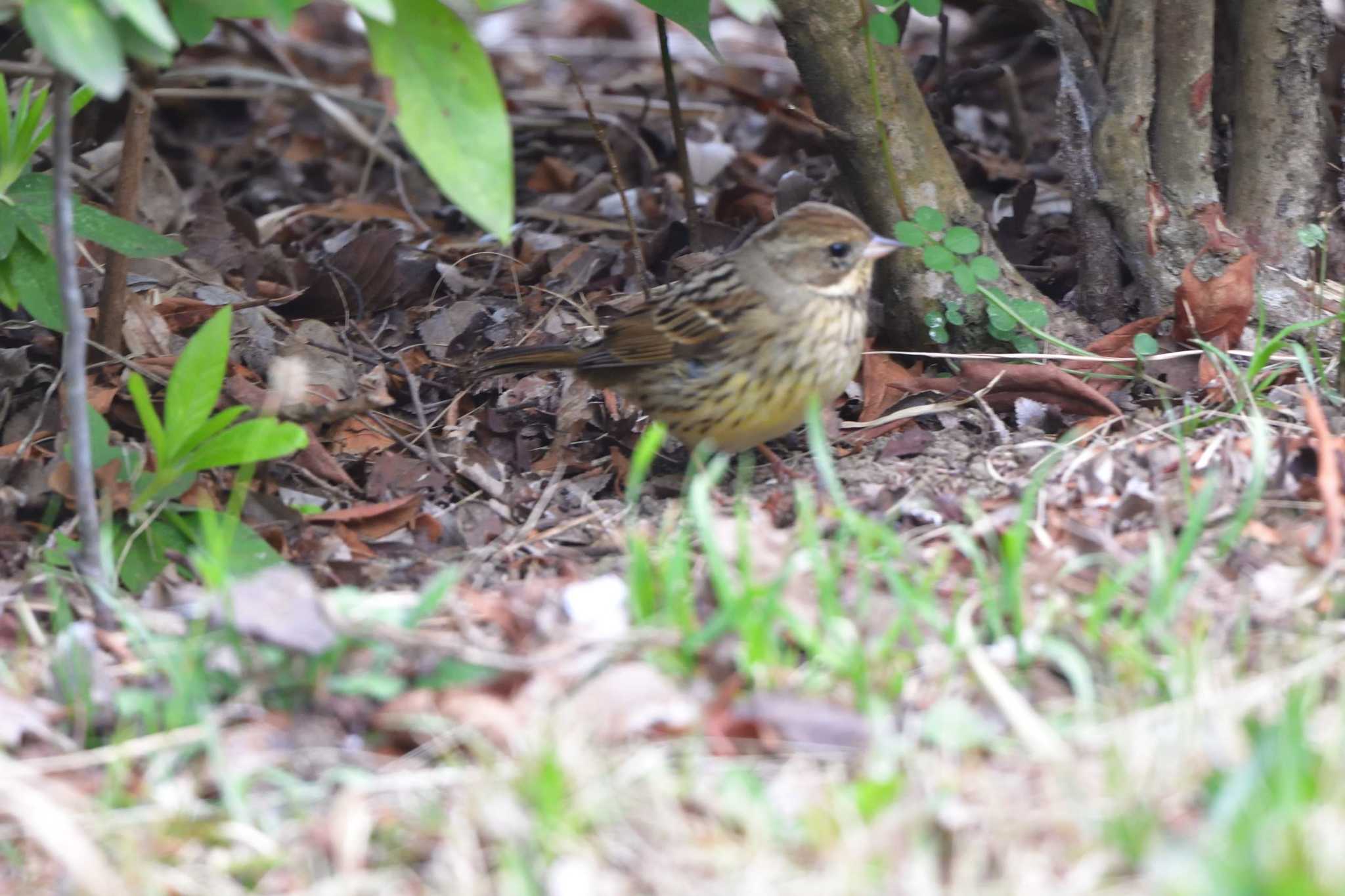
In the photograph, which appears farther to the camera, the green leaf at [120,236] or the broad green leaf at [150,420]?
the green leaf at [120,236]

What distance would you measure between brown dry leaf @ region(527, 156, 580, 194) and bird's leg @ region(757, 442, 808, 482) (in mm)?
2635

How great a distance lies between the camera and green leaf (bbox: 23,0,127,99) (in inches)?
110

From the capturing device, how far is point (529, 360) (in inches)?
203

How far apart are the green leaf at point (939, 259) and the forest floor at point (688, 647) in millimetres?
467

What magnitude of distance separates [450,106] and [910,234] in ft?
7.28

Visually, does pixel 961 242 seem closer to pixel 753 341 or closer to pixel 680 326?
pixel 753 341

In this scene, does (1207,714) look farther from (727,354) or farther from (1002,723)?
(727,354)

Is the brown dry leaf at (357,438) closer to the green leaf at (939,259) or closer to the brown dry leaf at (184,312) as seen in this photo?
the brown dry leaf at (184,312)

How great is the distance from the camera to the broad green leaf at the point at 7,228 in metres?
4.17

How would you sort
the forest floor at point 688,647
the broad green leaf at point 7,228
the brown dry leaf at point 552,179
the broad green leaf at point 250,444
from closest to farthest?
the forest floor at point 688,647 → the broad green leaf at point 250,444 → the broad green leaf at point 7,228 → the brown dry leaf at point 552,179

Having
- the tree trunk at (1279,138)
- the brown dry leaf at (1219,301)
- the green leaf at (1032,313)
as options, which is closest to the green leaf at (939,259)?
the green leaf at (1032,313)

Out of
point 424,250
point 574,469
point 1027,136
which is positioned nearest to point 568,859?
point 574,469

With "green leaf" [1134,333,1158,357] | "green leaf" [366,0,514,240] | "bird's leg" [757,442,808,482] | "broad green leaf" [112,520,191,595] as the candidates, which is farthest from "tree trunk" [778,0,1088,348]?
"broad green leaf" [112,520,191,595]

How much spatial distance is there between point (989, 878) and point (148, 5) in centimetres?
213
